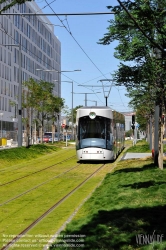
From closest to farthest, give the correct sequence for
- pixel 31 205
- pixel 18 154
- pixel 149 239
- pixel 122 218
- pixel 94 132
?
pixel 149 239
pixel 122 218
pixel 31 205
pixel 94 132
pixel 18 154

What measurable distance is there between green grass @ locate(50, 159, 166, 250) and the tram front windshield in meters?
12.7

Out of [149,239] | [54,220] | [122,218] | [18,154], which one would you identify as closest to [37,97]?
[18,154]

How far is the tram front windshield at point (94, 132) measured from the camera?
1014 inches

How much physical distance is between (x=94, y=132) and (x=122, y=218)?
56.8 feet

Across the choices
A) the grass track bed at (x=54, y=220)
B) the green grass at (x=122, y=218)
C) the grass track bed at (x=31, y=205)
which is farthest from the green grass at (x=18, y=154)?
the green grass at (x=122, y=218)

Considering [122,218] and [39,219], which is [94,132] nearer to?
[39,219]

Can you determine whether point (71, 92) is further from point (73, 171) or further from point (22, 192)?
point (22, 192)

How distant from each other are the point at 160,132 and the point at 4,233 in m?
11.6

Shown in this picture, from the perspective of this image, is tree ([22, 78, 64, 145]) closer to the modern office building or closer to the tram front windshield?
the modern office building

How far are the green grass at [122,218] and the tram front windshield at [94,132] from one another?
12.7 metres

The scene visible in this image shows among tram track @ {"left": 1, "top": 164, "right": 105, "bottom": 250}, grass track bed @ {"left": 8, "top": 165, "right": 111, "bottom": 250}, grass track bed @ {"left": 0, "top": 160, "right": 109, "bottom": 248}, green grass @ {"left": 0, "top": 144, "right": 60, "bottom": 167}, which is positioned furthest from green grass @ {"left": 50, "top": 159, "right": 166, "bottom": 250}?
green grass @ {"left": 0, "top": 144, "right": 60, "bottom": 167}

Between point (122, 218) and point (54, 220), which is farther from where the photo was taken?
point (54, 220)

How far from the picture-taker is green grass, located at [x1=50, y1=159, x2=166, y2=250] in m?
7.02

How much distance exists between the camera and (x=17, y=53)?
7638 cm
